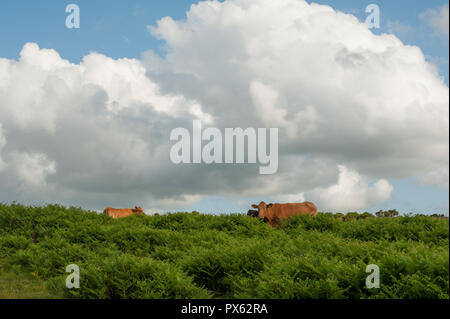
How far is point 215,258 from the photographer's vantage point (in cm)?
1030

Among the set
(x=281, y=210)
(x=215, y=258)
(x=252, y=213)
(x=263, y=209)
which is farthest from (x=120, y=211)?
(x=215, y=258)

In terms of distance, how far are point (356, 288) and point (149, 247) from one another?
767 cm

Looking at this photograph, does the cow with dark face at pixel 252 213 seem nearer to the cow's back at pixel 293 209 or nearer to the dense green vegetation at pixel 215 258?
the cow's back at pixel 293 209

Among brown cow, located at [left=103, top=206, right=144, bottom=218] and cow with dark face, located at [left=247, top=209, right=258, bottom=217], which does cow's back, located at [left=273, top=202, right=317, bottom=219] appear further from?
brown cow, located at [left=103, top=206, right=144, bottom=218]

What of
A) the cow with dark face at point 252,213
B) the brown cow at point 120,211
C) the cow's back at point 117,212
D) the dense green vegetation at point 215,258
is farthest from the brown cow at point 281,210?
the cow's back at point 117,212

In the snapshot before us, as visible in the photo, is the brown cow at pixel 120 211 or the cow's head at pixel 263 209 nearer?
the cow's head at pixel 263 209

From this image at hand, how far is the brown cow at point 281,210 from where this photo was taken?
61.6ft

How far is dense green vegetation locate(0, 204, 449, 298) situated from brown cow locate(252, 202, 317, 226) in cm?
143

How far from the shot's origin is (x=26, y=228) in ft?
53.5

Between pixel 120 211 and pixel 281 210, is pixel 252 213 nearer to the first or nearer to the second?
pixel 281 210

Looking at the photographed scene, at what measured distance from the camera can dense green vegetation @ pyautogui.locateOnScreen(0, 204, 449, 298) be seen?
25.5 feet

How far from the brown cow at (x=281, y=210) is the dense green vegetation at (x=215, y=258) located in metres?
1.43

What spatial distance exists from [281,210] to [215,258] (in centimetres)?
929

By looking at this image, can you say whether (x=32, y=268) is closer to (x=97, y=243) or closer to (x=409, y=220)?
(x=97, y=243)
